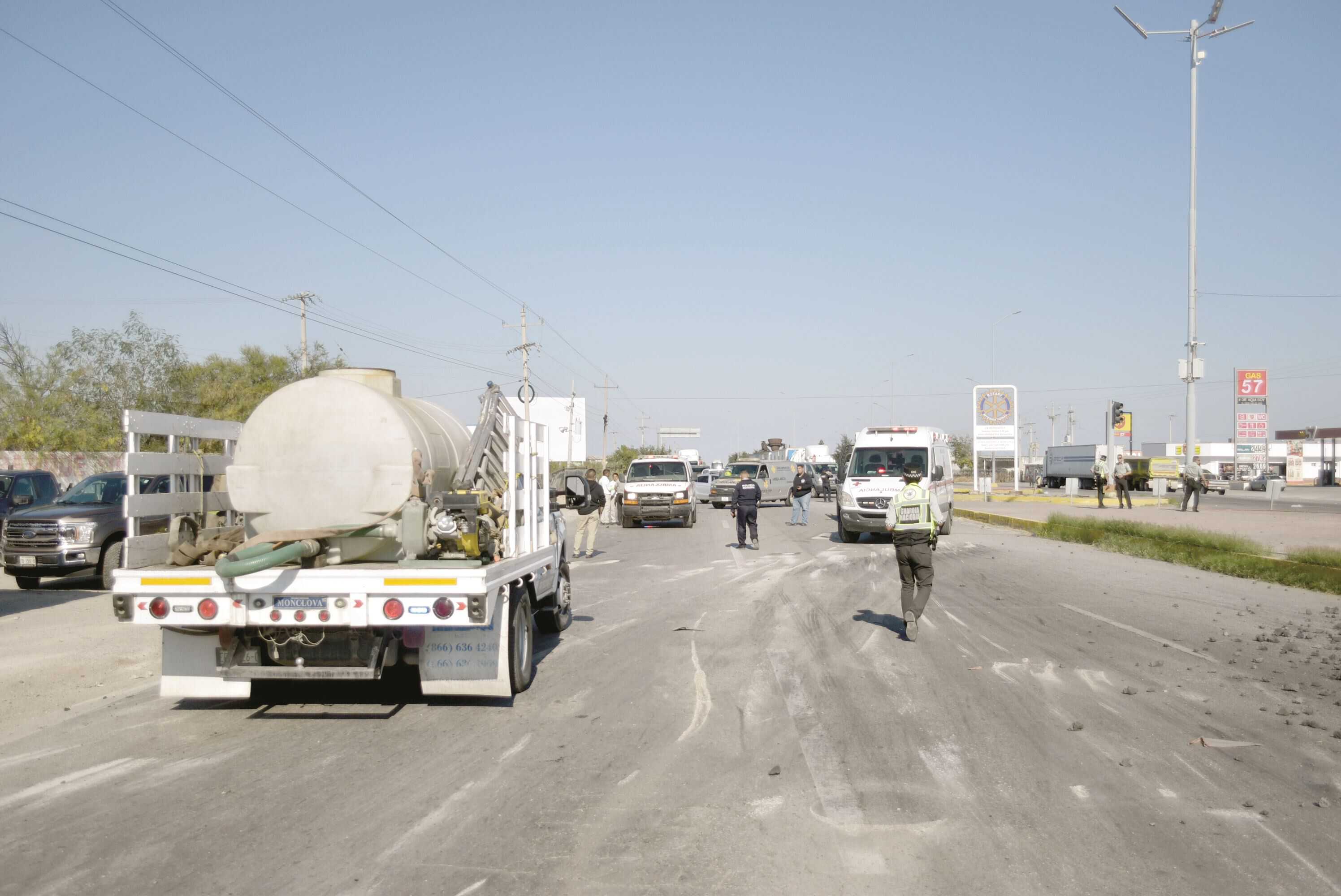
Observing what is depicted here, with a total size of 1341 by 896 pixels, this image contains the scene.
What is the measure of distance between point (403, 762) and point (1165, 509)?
34767mm

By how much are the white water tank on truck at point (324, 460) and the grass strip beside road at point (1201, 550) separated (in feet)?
44.6

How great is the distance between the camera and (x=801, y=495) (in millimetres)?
30859

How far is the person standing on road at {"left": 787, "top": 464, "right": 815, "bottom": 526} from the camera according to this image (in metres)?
30.3

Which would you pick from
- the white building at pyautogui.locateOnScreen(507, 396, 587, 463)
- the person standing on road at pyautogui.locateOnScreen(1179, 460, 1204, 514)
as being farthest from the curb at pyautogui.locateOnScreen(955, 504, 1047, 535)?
the white building at pyautogui.locateOnScreen(507, 396, 587, 463)

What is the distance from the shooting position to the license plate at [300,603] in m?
6.52

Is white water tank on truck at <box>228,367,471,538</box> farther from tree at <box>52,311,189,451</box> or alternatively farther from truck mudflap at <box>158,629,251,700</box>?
tree at <box>52,311,189,451</box>

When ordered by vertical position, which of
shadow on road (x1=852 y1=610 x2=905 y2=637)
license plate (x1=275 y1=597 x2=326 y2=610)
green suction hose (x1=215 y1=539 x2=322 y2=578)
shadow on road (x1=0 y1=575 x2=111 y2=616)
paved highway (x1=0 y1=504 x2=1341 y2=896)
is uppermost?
green suction hose (x1=215 y1=539 x2=322 y2=578)

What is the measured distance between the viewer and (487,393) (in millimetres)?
8625

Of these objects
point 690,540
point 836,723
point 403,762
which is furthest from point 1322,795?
point 690,540

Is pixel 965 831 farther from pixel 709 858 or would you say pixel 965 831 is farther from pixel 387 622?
pixel 387 622

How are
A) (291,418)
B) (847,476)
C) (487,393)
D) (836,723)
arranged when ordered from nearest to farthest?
(836,723) → (291,418) → (487,393) → (847,476)

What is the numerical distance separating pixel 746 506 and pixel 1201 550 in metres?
9.21

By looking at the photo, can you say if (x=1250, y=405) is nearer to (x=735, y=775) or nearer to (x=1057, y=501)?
(x=1057, y=501)

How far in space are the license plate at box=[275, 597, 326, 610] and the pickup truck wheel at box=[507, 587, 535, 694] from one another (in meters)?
1.50
